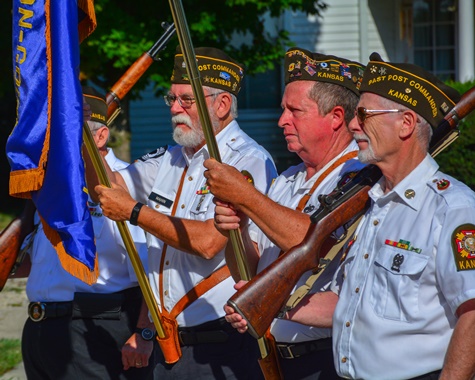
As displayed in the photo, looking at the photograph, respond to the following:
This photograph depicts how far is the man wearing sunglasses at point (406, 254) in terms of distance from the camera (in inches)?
126

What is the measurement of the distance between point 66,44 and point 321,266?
1.55 m

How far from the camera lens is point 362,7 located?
1570 centimetres

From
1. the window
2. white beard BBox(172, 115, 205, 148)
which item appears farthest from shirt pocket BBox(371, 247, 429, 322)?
the window

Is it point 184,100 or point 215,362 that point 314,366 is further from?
point 184,100

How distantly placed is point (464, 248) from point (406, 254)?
225mm

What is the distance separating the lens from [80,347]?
5.20 metres

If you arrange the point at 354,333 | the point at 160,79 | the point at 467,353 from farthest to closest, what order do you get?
1. the point at 160,79
2. the point at 354,333
3. the point at 467,353

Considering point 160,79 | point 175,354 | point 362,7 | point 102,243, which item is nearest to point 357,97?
point 175,354

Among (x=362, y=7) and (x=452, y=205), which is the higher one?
(x=452, y=205)

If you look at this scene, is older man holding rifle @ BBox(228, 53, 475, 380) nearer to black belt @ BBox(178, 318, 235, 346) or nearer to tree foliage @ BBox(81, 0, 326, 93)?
black belt @ BBox(178, 318, 235, 346)

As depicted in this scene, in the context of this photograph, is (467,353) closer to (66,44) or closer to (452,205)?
(452,205)

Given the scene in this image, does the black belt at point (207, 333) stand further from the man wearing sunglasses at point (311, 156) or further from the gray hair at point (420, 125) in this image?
the gray hair at point (420, 125)

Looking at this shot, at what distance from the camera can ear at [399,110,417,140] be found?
3.46m

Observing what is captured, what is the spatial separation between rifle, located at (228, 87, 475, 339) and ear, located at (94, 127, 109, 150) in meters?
2.00
